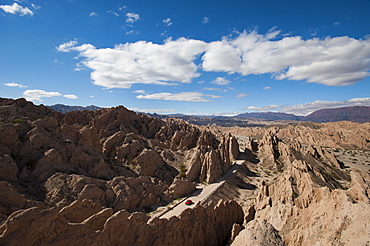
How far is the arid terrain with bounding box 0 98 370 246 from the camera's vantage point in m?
12.5

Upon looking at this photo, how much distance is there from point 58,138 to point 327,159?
8643 centimetres

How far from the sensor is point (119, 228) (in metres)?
13.9

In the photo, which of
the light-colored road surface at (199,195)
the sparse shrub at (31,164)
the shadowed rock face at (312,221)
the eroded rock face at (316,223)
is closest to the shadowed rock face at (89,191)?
the sparse shrub at (31,164)

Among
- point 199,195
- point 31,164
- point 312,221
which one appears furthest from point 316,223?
point 31,164

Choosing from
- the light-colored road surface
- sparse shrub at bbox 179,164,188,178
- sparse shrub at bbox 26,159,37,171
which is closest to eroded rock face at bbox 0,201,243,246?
sparse shrub at bbox 26,159,37,171

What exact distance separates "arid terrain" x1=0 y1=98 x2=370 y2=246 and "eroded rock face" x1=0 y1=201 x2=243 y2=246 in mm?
58

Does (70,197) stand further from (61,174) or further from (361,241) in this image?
(361,241)

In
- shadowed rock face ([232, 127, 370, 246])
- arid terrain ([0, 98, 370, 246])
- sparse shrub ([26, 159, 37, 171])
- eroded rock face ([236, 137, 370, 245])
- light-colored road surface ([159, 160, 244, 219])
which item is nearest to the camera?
eroded rock face ([236, 137, 370, 245])

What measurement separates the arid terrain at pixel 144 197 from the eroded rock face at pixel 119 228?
6 centimetres

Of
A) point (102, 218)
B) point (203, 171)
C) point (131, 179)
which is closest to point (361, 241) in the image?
point (102, 218)

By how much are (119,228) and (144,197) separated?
2162 cm

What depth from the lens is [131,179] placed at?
34.3 meters

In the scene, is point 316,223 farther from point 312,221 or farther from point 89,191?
Answer: point 89,191

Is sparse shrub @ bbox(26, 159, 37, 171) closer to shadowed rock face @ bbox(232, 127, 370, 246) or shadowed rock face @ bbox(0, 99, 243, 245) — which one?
shadowed rock face @ bbox(0, 99, 243, 245)
